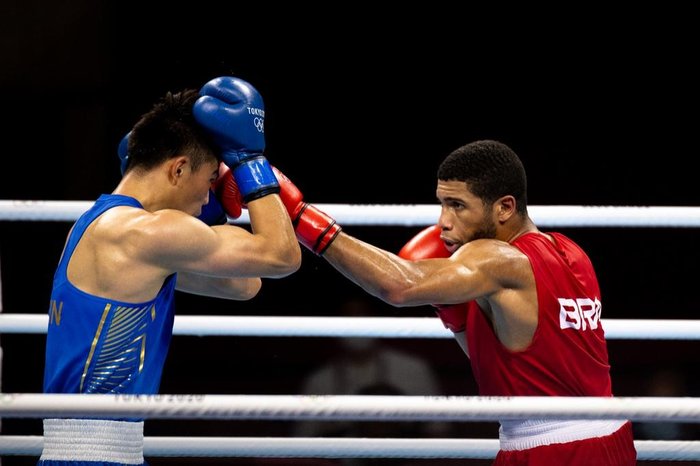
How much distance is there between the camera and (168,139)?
2.26 meters

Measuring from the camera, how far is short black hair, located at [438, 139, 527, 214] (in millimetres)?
2424

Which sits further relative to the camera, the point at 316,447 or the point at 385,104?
the point at 385,104

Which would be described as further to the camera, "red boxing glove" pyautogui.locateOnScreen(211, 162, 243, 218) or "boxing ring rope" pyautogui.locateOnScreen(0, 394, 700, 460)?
"red boxing glove" pyautogui.locateOnScreen(211, 162, 243, 218)

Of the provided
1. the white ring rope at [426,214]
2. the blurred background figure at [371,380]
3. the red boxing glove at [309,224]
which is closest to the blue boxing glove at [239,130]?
the red boxing glove at [309,224]

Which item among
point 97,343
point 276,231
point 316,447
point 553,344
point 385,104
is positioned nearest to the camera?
point 97,343

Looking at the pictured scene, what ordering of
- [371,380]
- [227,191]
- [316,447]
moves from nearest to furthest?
[227,191]
[316,447]
[371,380]

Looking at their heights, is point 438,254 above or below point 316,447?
above

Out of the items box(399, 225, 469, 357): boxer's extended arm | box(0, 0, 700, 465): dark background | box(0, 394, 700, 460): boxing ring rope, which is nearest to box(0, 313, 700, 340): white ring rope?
box(399, 225, 469, 357): boxer's extended arm

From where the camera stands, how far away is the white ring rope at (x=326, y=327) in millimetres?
2605

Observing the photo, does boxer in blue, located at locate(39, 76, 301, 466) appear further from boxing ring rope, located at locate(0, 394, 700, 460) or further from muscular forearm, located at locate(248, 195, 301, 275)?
boxing ring rope, located at locate(0, 394, 700, 460)

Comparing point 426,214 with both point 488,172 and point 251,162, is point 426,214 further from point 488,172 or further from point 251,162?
point 251,162

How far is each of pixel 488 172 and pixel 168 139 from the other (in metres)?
0.85

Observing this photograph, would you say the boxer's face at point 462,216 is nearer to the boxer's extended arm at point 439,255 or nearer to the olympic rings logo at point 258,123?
the boxer's extended arm at point 439,255

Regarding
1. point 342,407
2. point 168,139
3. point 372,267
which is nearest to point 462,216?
point 372,267
